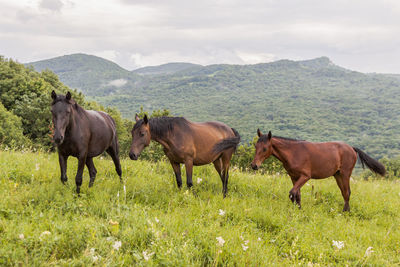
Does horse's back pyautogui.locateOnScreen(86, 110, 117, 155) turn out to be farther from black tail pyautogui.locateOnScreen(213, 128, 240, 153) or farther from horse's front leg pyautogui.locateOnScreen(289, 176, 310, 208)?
horse's front leg pyautogui.locateOnScreen(289, 176, 310, 208)

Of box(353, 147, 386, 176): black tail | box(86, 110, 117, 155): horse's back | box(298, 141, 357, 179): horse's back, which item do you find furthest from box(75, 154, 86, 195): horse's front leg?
box(353, 147, 386, 176): black tail

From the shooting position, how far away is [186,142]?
7.43 metres

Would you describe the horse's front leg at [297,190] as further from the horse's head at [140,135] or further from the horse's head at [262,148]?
the horse's head at [140,135]

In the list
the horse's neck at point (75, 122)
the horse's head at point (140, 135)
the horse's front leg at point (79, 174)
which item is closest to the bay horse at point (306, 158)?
the horse's head at point (140, 135)

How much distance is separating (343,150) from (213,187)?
4023mm

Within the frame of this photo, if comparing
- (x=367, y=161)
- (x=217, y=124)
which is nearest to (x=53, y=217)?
(x=217, y=124)

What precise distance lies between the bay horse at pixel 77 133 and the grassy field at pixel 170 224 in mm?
587

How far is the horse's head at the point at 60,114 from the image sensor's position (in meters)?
5.37

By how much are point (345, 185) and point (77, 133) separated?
739 centimetres

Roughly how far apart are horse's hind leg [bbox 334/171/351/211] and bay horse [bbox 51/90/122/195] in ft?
21.3

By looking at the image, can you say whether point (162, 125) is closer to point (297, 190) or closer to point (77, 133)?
point (77, 133)

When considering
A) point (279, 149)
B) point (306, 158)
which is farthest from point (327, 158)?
point (279, 149)

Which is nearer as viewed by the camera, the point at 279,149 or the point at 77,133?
the point at 77,133

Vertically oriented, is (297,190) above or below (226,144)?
below
